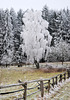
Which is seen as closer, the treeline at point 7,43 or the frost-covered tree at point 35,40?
the frost-covered tree at point 35,40

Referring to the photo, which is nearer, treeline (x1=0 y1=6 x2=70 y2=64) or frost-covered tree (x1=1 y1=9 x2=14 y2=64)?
treeline (x1=0 y1=6 x2=70 y2=64)

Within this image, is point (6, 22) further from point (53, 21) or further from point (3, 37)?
point (53, 21)

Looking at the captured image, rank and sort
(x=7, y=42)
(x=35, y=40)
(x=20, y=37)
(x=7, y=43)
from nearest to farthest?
(x=35, y=40)
(x=7, y=43)
(x=7, y=42)
(x=20, y=37)

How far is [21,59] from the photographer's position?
40.5 meters

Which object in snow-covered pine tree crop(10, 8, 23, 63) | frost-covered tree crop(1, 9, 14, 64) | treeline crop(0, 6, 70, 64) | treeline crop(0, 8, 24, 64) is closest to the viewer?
treeline crop(0, 6, 70, 64)

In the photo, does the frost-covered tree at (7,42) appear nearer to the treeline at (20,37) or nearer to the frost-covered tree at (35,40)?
the treeline at (20,37)

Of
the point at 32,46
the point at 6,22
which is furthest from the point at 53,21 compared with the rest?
the point at 32,46

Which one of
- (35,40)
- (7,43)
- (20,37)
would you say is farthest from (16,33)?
(35,40)

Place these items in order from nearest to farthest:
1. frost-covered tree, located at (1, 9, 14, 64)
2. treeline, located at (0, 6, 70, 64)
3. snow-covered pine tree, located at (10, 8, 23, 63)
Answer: treeline, located at (0, 6, 70, 64) < frost-covered tree, located at (1, 9, 14, 64) < snow-covered pine tree, located at (10, 8, 23, 63)

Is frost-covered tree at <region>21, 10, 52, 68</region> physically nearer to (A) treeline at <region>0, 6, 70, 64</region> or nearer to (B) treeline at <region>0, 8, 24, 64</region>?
(A) treeline at <region>0, 6, 70, 64</region>

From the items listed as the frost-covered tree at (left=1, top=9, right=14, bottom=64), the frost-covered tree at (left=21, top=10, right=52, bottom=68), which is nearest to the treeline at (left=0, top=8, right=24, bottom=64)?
the frost-covered tree at (left=1, top=9, right=14, bottom=64)

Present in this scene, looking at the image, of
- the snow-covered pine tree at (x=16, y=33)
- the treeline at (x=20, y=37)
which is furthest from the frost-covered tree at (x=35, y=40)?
the snow-covered pine tree at (x=16, y=33)

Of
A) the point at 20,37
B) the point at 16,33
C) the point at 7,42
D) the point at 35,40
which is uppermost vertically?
the point at 16,33

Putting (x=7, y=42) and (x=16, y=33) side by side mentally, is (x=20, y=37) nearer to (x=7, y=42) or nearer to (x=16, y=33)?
(x=7, y=42)
